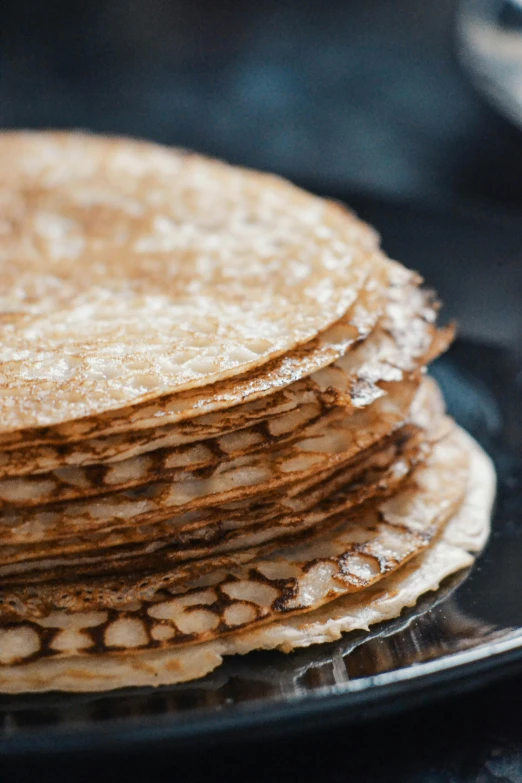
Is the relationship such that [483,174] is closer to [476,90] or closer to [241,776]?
[476,90]

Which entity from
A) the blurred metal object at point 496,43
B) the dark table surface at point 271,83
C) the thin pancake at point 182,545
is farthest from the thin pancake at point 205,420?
the dark table surface at point 271,83

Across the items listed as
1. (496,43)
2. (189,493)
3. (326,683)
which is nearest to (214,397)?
(189,493)

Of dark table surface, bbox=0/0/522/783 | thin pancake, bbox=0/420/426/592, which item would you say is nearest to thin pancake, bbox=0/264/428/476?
thin pancake, bbox=0/420/426/592

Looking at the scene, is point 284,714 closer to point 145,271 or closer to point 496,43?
point 145,271

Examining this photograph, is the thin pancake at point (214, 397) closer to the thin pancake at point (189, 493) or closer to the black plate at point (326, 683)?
the thin pancake at point (189, 493)

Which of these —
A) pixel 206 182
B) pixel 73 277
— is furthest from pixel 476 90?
pixel 73 277

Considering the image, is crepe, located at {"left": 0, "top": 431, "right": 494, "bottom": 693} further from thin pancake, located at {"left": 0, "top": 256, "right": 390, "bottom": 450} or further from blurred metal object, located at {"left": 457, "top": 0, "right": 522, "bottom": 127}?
blurred metal object, located at {"left": 457, "top": 0, "right": 522, "bottom": 127}

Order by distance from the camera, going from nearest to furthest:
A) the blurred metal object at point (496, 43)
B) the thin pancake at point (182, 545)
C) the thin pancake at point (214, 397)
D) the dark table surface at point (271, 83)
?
the thin pancake at point (214, 397) < the thin pancake at point (182, 545) < the blurred metal object at point (496, 43) < the dark table surface at point (271, 83)
